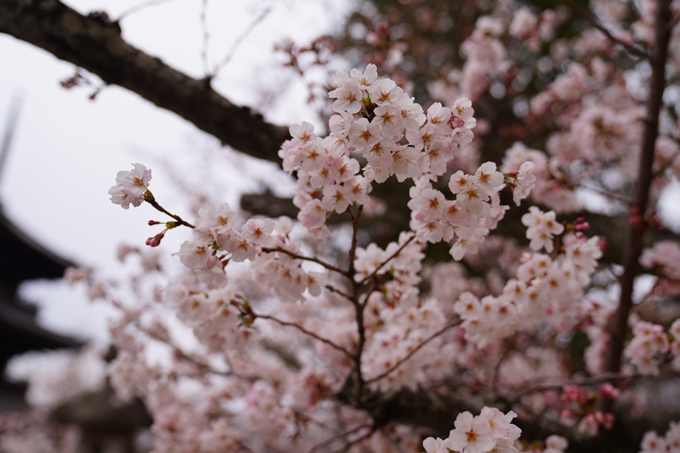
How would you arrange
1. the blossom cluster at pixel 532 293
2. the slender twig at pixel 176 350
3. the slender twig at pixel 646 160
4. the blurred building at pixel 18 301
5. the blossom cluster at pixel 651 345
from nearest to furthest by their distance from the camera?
the blossom cluster at pixel 532 293 → the blossom cluster at pixel 651 345 → the slender twig at pixel 646 160 → the slender twig at pixel 176 350 → the blurred building at pixel 18 301

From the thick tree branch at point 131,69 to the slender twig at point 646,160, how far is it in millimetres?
1863

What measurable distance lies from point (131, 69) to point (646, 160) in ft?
8.59

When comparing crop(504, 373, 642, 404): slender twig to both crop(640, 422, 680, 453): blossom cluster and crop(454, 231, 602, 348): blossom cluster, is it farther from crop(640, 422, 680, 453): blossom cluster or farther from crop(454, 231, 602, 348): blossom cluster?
crop(454, 231, 602, 348): blossom cluster

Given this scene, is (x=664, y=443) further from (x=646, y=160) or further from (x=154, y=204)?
(x=154, y=204)

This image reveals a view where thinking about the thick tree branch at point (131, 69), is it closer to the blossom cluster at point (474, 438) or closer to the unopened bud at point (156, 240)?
the unopened bud at point (156, 240)

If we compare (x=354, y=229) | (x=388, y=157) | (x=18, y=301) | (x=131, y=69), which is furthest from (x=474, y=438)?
(x=18, y=301)

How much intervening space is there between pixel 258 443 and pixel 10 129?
10.6 metres

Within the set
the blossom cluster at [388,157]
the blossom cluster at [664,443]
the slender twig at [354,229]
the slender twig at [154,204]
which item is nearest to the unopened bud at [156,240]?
the slender twig at [154,204]

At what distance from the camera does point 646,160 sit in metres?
2.39

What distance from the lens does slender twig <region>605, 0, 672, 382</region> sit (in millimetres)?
2258

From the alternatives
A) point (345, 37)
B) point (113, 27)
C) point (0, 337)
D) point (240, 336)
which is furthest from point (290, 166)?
point (0, 337)

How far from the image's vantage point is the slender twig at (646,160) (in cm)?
226

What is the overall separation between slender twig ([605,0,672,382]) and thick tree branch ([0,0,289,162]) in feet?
6.11

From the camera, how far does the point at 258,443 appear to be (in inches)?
233
